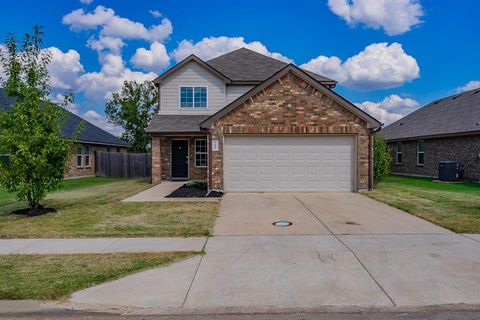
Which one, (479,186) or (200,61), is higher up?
(200,61)

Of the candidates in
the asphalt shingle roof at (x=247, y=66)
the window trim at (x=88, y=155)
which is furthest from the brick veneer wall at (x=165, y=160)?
the window trim at (x=88, y=155)

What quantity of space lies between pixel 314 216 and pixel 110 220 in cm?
525

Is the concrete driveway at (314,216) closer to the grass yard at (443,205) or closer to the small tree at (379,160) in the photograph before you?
the grass yard at (443,205)

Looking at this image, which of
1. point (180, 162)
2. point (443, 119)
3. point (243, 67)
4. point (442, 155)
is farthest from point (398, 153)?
point (180, 162)

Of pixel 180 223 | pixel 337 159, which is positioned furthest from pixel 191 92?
pixel 180 223

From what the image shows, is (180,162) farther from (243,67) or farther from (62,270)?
(62,270)

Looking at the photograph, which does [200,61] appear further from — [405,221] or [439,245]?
[439,245]

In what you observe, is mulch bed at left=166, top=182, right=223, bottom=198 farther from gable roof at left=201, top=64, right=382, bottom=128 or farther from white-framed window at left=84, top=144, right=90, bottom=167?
white-framed window at left=84, top=144, right=90, bottom=167

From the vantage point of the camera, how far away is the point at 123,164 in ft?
82.8

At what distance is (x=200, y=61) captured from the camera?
65.3 feet

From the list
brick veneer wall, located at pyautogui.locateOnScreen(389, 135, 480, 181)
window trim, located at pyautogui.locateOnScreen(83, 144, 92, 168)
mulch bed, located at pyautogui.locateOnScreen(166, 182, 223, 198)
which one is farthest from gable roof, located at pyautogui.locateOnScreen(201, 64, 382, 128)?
window trim, located at pyautogui.locateOnScreen(83, 144, 92, 168)

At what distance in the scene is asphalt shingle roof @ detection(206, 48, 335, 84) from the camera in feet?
68.1

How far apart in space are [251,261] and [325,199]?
300 inches

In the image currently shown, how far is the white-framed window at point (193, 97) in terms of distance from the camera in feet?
66.6
